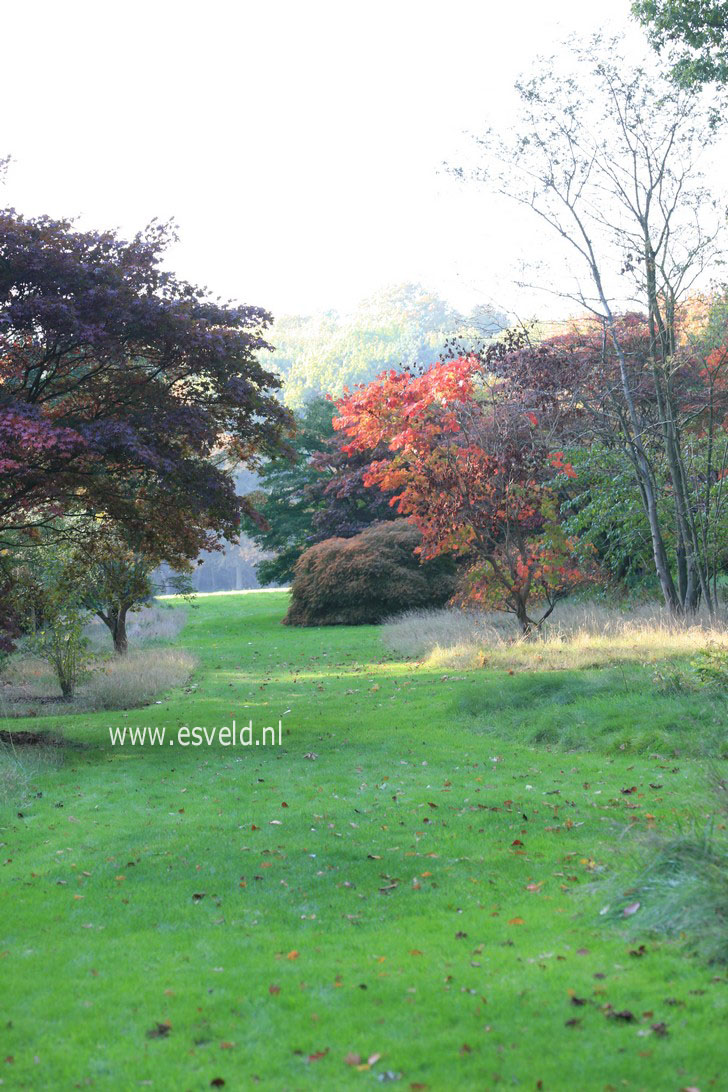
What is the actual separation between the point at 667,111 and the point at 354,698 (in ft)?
35.1

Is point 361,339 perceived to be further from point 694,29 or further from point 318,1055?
point 318,1055

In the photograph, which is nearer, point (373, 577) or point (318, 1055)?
point (318, 1055)

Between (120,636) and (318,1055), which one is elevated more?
(120,636)

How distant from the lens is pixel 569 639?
1603 centimetres

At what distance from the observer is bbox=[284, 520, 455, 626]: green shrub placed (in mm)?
27156

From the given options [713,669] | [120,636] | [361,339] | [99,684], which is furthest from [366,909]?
[361,339]

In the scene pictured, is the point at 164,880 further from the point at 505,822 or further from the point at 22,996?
the point at 505,822

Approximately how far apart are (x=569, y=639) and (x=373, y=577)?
38.8 ft

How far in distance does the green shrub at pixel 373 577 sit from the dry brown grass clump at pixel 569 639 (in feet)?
17.2

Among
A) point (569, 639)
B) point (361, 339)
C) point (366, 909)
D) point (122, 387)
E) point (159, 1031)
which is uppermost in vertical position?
point (361, 339)

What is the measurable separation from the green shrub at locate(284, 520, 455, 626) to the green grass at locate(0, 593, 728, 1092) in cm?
1498

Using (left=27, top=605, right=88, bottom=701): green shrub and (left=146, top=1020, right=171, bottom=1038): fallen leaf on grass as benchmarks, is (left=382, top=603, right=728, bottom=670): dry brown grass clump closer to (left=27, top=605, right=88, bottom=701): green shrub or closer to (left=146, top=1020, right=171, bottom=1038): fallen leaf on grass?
(left=27, top=605, right=88, bottom=701): green shrub

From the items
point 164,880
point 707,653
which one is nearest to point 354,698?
point 707,653

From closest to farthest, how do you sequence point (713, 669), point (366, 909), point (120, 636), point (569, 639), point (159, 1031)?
point (159, 1031) → point (366, 909) → point (713, 669) → point (569, 639) → point (120, 636)
